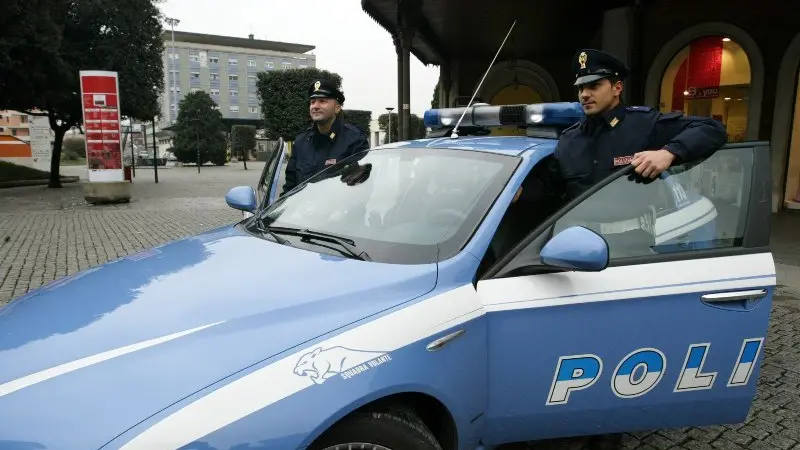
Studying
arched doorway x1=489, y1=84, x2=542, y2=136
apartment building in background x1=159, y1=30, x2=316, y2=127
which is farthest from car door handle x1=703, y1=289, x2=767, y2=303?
apartment building in background x1=159, y1=30, x2=316, y2=127

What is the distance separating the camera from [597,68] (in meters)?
2.77

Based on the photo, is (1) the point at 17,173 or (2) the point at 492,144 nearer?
(2) the point at 492,144

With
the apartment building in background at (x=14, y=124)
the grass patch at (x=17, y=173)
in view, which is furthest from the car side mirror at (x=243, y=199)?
the apartment building in background at (x=14, y=124)

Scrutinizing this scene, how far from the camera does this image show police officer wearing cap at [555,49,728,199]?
2.31 meters

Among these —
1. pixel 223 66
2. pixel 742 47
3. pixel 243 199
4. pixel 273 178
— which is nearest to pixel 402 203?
pixel 243 199

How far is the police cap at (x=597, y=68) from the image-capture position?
2.76 metres

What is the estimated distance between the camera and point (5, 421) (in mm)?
1373

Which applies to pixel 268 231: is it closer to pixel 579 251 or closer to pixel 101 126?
pixel 579 251

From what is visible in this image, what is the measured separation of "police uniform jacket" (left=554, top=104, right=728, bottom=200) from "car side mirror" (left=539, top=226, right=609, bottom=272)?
2.05 feet

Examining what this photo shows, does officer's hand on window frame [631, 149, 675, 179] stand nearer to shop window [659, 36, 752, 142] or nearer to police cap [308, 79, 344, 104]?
police cap [308, 79, 344, 104]

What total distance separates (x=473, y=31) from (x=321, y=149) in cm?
1169

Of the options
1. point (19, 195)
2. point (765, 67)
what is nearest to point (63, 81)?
point (19, 195)

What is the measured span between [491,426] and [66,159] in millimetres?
56038

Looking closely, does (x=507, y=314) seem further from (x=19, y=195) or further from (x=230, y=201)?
(x=19, y=195)
